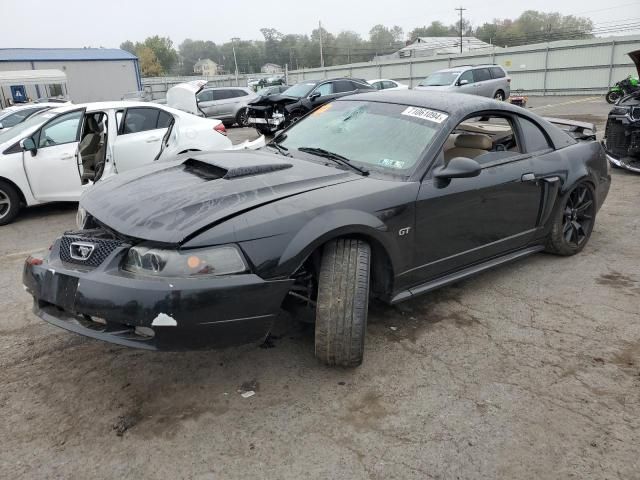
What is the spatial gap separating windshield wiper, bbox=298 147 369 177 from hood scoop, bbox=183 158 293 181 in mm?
346

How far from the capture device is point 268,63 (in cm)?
10281

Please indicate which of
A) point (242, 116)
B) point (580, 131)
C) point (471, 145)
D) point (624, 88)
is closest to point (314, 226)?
point (471, 145)

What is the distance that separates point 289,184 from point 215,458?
1478mm

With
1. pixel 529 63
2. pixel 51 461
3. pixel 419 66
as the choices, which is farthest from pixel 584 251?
pixel 419 66

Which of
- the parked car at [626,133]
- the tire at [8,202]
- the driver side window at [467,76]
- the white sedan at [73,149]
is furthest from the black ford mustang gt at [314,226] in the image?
the driver side window at [467,76]

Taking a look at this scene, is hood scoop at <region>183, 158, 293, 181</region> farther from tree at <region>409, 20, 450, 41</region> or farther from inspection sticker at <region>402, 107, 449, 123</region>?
tree at <region>409, 20, 450, 41</region>

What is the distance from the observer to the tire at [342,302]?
2.67 meters

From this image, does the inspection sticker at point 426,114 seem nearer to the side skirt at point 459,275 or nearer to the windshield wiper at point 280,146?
the windshield wiper at point 280,146

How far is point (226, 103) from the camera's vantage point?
18672mm

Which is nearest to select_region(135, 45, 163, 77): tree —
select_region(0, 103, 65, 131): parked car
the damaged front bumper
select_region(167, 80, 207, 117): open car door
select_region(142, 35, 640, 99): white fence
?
select_region(142, 35, 640, 99): white fence

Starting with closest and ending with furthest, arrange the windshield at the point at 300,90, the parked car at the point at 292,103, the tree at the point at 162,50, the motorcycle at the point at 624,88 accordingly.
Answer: the parked car at the point at 292,103 < the windshield at the point at 300,90 < the motorcycle at the point at 624,88 < the tree at the point at 162,50

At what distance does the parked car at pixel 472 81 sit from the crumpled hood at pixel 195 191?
15.6m

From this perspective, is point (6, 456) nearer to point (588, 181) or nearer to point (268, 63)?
point (588, 181)

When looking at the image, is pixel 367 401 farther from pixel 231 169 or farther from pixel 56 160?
pixel 56 160
